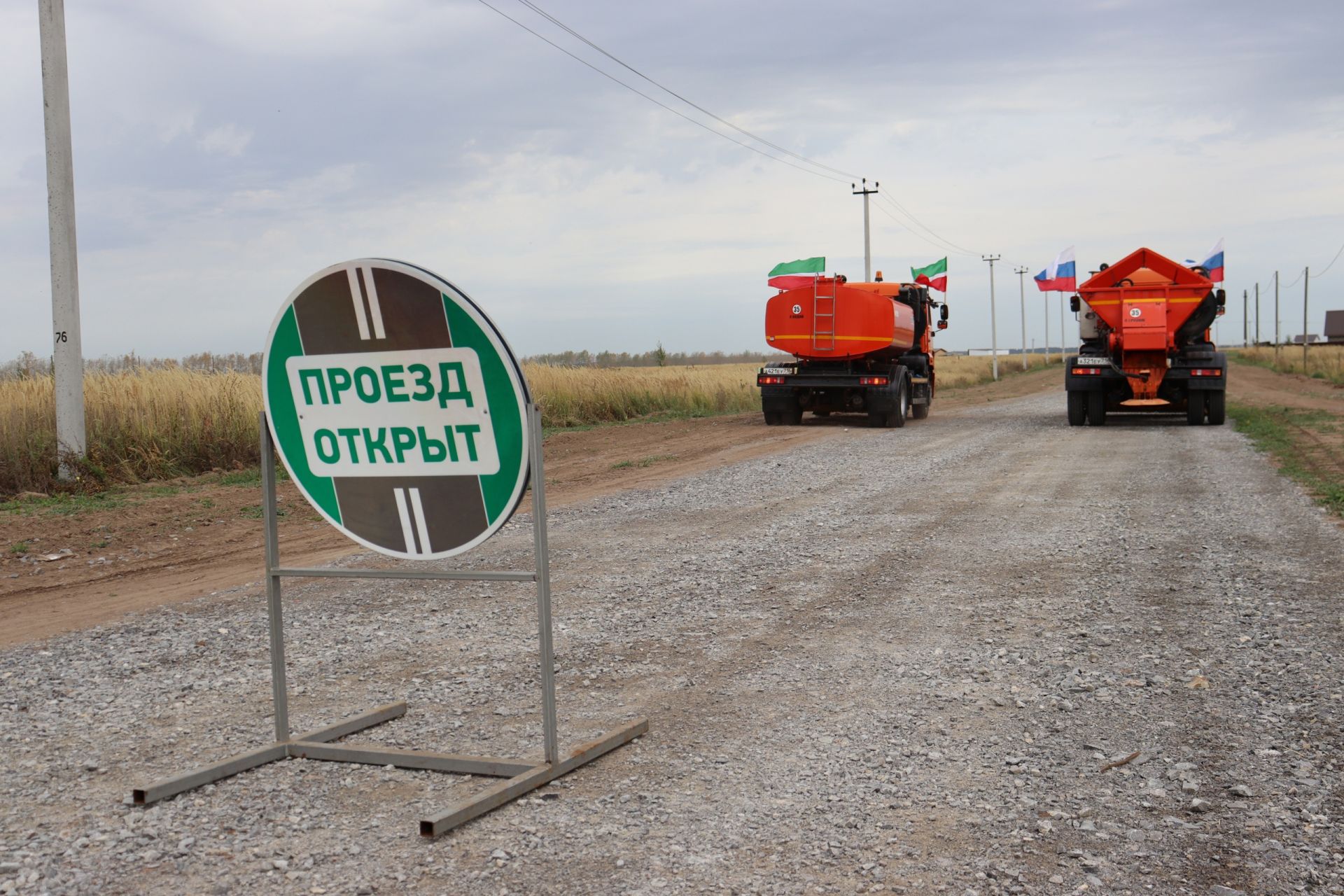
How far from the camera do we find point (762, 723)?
4633 millimetres

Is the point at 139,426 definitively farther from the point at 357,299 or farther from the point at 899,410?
the point at 899,410

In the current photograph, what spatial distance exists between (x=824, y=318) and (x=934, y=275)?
17.3 meters

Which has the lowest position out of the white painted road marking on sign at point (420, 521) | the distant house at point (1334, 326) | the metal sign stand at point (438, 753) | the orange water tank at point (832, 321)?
the metal sign stand at point (438, 753)

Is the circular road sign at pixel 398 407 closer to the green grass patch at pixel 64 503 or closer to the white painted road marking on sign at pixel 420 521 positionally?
the white painted road marking on sign at pixel 420 521

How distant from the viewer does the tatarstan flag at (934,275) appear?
28.5m

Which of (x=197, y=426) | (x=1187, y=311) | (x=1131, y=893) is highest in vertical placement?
(x=1187, y=311)

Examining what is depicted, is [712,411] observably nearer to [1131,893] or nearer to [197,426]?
[197,426]

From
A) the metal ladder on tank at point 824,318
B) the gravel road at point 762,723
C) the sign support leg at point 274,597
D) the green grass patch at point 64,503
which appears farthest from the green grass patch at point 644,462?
the sign support leg at point 274,597

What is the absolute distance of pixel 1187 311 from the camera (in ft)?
70.3

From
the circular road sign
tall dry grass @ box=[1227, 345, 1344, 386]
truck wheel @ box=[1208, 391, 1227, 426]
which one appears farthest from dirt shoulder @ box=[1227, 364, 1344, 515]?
the circular road sign

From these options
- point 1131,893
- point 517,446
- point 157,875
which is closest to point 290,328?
point 517,446

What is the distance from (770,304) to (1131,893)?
67.4 feet

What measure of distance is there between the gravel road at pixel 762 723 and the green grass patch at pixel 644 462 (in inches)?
292

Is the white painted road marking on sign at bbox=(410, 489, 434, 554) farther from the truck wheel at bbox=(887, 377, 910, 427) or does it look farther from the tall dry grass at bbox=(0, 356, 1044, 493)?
the truck wheel at bbox=(887, 377, 910, 427)
